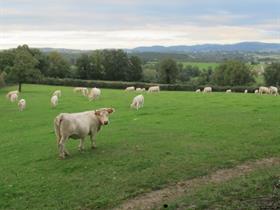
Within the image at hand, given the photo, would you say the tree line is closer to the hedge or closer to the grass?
the hedge

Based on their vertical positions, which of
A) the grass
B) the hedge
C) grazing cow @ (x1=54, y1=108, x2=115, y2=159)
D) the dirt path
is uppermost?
grazing cow @ (x1=54, y1=108, x2=115, y2=159)

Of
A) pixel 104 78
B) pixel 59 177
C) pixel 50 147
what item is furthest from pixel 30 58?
pixel 59 177

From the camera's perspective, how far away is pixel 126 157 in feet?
61.4

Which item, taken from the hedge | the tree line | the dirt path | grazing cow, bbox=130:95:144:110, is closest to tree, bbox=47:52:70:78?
the tree line

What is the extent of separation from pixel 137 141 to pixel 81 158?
394cm

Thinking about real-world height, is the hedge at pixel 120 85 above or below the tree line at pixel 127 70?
below

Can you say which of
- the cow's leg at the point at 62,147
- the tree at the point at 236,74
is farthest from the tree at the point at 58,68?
the cow's leg at the point at 62,147

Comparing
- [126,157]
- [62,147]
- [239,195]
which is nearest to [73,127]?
[62,147]

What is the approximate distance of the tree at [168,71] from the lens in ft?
412

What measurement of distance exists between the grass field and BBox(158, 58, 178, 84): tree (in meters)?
95.0

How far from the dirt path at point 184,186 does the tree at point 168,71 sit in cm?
10866

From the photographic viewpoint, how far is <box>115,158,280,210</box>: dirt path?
13.4m

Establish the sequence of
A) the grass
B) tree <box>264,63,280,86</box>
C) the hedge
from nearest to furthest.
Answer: the grass → the hedge → tree <box>264,63,280,86</box>

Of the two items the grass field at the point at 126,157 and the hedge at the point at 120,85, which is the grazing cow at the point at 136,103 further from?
the hedge at the point at 120,85
